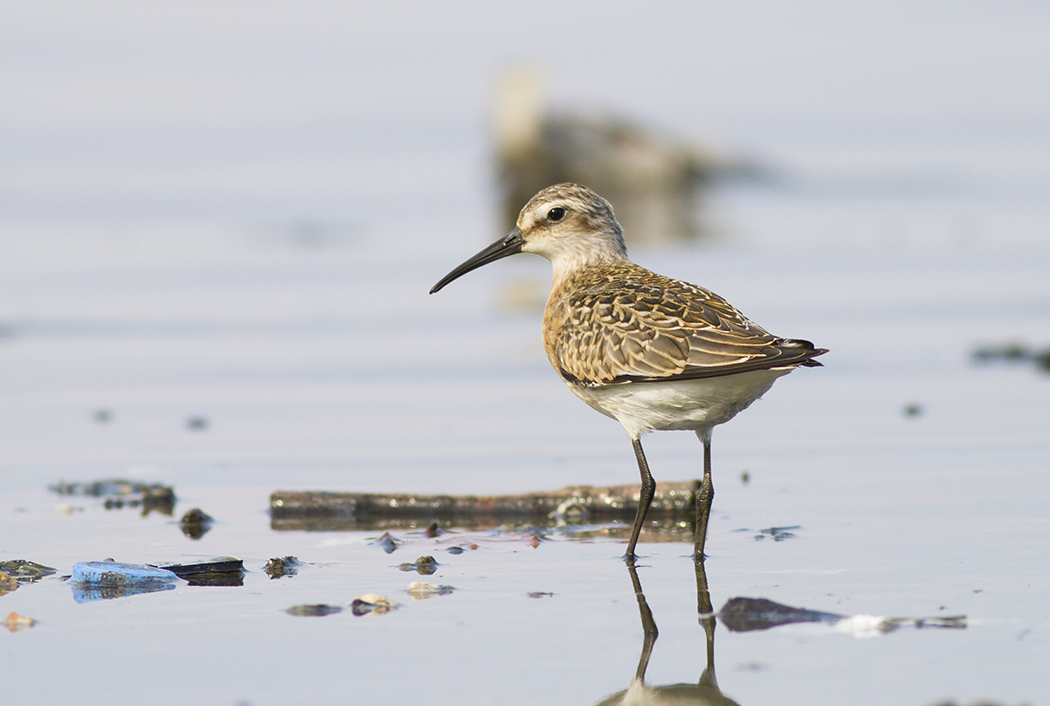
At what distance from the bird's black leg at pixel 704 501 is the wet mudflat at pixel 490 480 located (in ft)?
0.39

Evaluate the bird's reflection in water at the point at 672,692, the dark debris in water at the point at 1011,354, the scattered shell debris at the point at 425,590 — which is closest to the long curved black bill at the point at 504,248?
the scattered shell debris at the point at 425,590

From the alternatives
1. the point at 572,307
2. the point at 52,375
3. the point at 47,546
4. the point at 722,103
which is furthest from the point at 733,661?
the point at 722,103

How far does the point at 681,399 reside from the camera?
6414 mm

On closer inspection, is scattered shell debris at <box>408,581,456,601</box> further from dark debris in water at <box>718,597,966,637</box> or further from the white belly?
the white belly

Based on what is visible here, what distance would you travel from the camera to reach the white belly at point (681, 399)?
20.7 feet

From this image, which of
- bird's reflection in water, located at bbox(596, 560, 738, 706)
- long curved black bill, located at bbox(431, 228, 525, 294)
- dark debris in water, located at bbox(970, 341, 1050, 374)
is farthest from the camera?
dark debris in water, located at bbox(970, 341, 1050, 374)

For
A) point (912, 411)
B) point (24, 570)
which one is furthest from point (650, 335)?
point (912, 411)

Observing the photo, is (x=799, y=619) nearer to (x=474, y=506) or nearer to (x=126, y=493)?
(x=474, y=506)

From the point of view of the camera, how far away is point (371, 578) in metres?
5.97

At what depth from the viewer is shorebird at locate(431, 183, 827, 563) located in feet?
20.3

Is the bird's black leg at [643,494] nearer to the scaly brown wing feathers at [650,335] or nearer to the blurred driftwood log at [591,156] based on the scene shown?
the scaly brown wing feathers at [650,335]

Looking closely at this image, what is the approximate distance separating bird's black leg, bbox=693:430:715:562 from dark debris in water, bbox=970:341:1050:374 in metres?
3.84

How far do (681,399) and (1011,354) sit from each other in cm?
441

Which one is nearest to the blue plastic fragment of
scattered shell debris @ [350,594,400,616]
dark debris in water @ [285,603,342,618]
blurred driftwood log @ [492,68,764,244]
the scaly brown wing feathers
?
dark debris in water @ [285,603,342,618]
